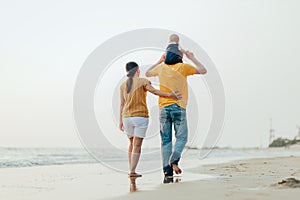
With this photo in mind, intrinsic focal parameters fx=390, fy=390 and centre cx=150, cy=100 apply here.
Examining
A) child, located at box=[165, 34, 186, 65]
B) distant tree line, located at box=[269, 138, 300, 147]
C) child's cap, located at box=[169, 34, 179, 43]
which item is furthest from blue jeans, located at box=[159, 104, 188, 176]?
distant tree line, located at box=[269, 138, 300, 147]

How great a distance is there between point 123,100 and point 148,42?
839 millimetres

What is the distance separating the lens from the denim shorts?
498 centimetres

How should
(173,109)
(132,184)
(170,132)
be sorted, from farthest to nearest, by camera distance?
(170,132)
(173,109)
(132,184)

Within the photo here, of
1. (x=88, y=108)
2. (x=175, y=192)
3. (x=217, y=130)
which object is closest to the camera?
(x=175, y=192)

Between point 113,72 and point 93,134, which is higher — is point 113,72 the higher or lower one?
the higher one

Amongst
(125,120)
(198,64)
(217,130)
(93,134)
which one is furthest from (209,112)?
(93,134)

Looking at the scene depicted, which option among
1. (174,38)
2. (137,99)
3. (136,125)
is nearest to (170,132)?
(136,125)

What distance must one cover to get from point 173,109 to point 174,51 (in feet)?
2.59

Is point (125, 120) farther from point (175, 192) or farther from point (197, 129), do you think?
point (175, 192)

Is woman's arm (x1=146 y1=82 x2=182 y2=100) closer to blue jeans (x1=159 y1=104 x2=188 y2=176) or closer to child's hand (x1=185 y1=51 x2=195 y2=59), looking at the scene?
blue jeans (x1=159 y1=104 x2=188 y2=176)

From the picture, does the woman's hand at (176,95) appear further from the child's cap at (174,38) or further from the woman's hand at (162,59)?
the child's cap at (174,38)

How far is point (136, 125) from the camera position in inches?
196

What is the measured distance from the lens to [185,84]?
5.18 m

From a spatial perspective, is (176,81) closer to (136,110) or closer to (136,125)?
(136,110)
